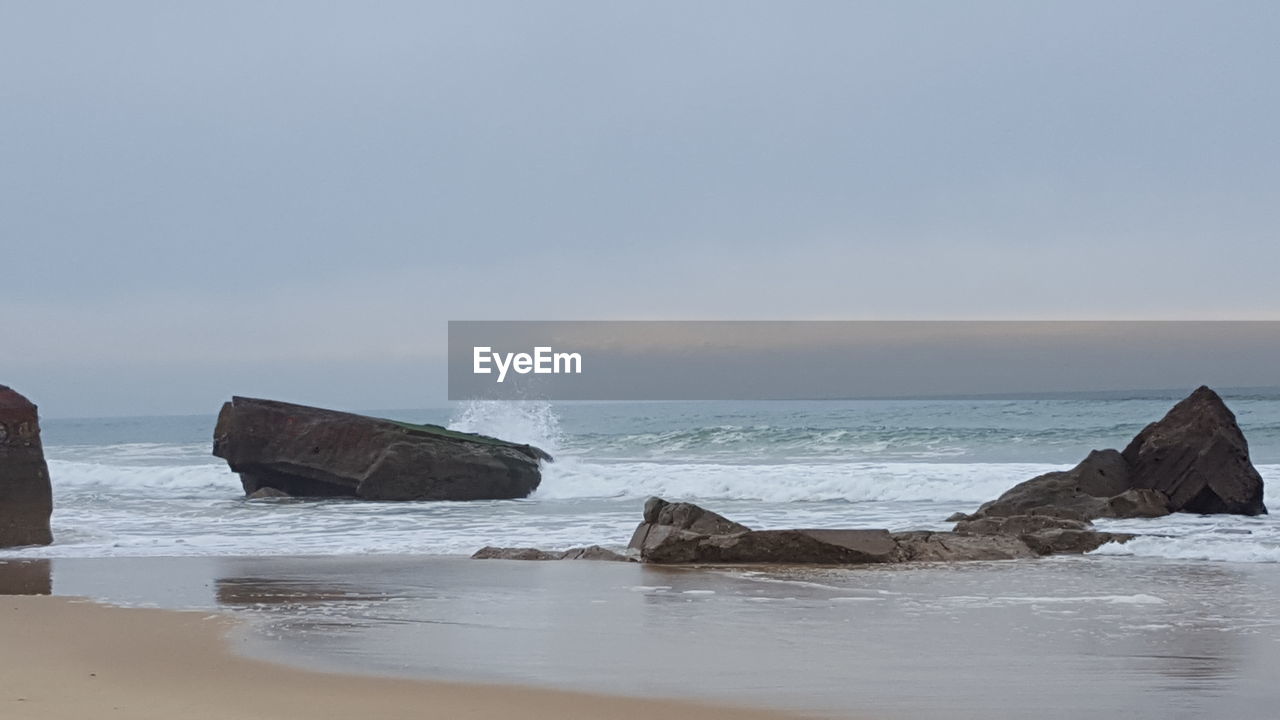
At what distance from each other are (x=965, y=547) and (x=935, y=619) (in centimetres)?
390

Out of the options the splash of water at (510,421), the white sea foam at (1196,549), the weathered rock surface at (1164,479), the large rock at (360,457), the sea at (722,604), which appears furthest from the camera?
the splash of water at (510,421)

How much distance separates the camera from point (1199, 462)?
51.8 feet

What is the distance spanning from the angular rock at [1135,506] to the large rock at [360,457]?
10.9 metres

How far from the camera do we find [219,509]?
2012 centimetres

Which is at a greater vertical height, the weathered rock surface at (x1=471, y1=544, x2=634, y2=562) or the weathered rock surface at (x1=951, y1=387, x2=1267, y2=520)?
the weathered rock surface at (x1=951, y1=387, x2=1267, y2=520)

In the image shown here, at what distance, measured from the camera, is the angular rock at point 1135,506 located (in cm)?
1490

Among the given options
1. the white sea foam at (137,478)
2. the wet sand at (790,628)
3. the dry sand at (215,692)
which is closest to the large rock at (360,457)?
the white sea foam at (137,478)

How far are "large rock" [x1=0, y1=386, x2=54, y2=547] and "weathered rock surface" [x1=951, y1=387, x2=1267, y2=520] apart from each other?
441 inches

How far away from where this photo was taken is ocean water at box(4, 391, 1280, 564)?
1401 centimetres

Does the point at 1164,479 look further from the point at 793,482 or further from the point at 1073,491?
the point at 793,482

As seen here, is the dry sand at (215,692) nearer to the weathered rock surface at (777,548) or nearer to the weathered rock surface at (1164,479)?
the weathered rock surface at (777,548)

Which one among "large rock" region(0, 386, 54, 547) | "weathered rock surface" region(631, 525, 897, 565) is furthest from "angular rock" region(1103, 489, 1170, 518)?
"large rock" region(0, 386, 54, 547)

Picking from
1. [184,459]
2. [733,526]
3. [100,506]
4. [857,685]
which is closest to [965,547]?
[733,526]

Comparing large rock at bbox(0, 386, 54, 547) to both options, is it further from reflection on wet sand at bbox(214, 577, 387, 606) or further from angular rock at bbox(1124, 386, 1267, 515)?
angular rock at bbox(1124, 386, 1267, 515)
